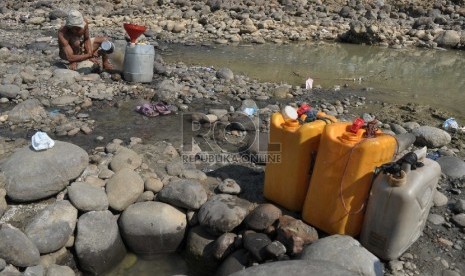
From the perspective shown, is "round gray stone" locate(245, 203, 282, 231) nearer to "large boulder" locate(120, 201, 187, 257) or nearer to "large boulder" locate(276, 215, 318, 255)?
"large boulder" locate(276, 215, 318, 255)

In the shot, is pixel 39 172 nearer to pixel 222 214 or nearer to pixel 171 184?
pixel 171 184

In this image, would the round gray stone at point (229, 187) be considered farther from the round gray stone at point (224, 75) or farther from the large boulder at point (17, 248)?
the round gray stone at point (224, 75)

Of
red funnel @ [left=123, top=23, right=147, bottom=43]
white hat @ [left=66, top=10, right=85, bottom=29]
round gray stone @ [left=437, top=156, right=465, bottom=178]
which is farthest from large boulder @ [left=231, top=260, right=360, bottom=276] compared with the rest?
white hat @ [left=66, top=10, right=85, bottom=29]

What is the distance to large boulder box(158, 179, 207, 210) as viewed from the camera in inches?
154

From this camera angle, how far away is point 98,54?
774cm

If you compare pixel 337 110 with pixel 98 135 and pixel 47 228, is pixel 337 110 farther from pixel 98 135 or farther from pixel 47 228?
pixel 47 228

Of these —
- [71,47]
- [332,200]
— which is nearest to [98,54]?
Result: [71,47]

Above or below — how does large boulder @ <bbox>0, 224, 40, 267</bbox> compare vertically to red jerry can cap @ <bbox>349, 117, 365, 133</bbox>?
below

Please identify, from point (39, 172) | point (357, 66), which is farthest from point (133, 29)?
point (357, 66)

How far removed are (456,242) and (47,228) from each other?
3.38 meters

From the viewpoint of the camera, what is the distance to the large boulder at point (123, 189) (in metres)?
3.92

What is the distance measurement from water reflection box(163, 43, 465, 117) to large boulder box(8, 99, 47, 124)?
4.34 meters

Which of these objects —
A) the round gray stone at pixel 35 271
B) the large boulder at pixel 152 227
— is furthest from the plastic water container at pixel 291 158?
the round gray stone at pixel 35 271

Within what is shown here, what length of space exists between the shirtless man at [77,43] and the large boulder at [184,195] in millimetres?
4171
